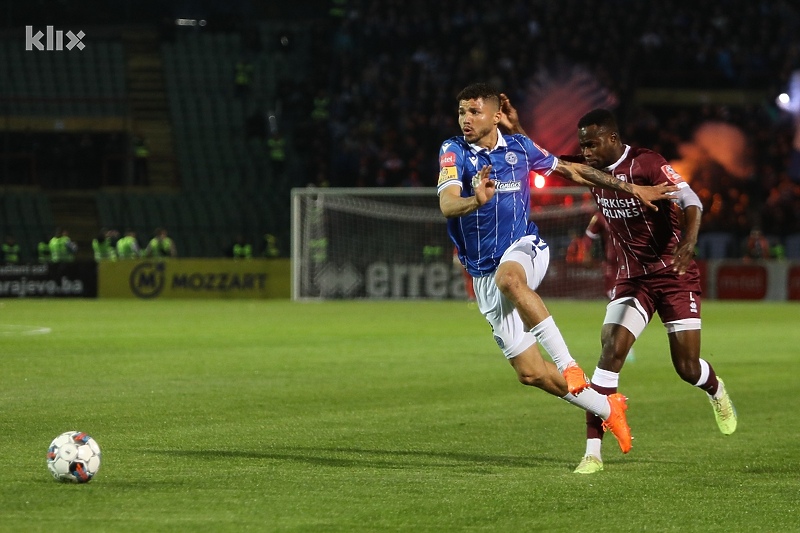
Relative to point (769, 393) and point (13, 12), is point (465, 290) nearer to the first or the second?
point (13, 12)

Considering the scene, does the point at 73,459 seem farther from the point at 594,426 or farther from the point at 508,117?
the point at 508,117

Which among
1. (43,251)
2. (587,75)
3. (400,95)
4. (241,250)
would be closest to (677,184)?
(241,250)

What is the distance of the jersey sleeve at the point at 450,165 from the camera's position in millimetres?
7574

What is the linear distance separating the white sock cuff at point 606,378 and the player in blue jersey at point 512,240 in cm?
21

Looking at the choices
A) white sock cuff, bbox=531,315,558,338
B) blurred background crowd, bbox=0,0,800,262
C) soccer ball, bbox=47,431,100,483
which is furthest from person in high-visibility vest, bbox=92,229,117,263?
soccer ball, bbox=47,431,100,483

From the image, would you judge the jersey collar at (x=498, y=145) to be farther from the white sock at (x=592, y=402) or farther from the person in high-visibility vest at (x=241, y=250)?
the person in high-visibility vest at (x=241, y=250)

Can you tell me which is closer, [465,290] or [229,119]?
[465,290]

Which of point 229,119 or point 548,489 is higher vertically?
point 229,119

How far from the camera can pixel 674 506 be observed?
246 inches

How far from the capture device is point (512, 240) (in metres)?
7.94

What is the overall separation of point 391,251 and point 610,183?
2584 cm

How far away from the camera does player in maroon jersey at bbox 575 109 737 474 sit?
8.16 meters

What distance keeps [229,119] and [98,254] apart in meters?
6.89

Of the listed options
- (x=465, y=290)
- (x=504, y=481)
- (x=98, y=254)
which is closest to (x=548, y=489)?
(x=504, y=481)
